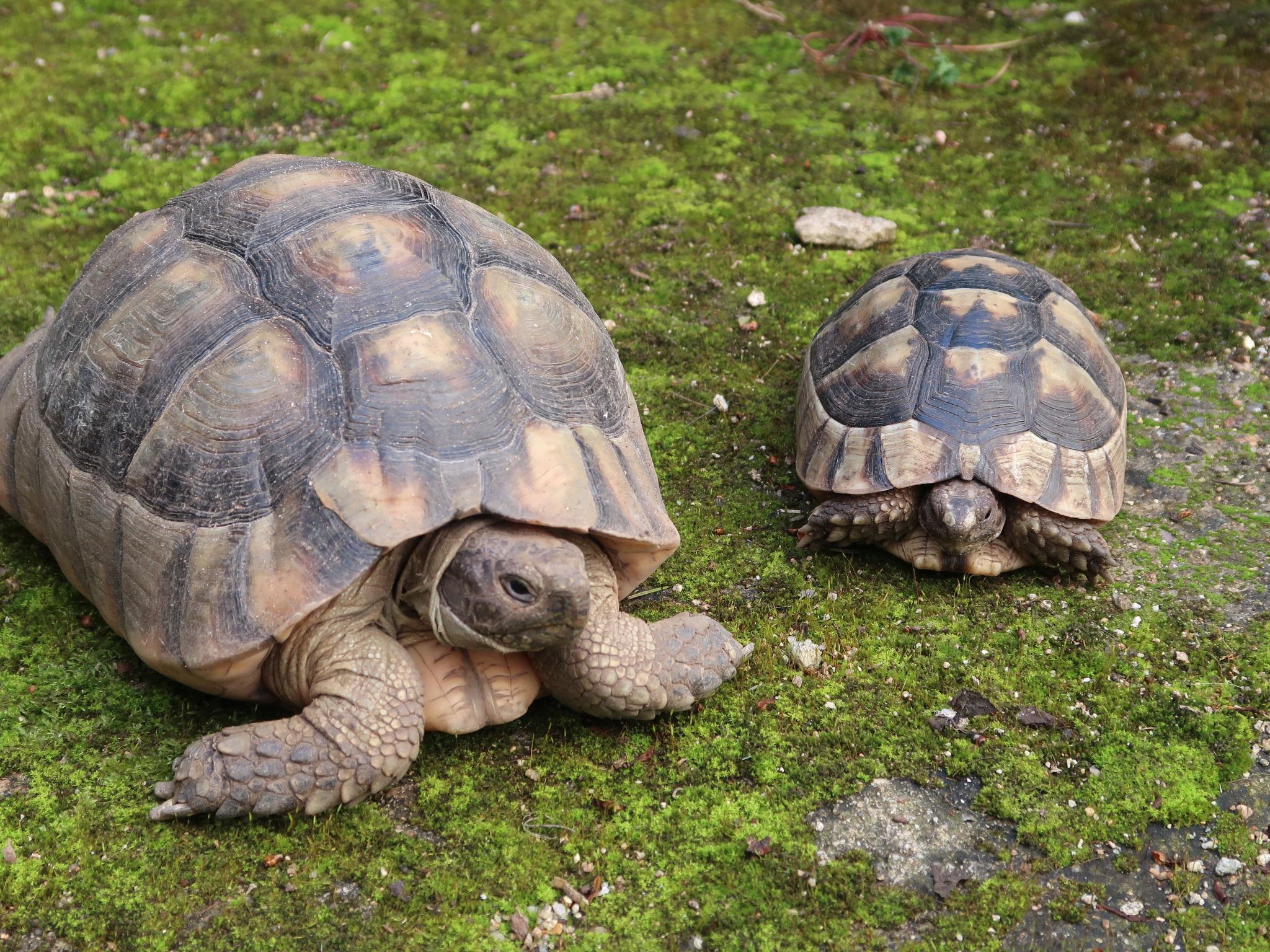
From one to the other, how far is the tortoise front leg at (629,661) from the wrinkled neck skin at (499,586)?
0.40ft

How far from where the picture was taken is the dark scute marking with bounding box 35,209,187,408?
324cm

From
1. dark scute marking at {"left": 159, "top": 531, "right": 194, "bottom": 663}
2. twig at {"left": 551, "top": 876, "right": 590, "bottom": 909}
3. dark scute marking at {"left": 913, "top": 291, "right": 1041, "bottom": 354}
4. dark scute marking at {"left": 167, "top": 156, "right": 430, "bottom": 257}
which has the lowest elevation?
twig at {"left": 551, "top": 876, "right": 590, "bottom": 909}

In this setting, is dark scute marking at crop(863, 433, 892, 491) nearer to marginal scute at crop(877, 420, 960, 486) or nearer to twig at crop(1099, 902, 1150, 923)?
marginal scute at crop(877, 420, 960, 486)

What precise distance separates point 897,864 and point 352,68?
5676mm

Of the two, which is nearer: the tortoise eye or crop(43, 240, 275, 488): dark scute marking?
the tortoise eye

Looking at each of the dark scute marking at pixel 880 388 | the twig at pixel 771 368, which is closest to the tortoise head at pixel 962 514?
the dark scute marking at pixel 880 388

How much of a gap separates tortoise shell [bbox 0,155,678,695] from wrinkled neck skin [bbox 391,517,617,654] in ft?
0.25

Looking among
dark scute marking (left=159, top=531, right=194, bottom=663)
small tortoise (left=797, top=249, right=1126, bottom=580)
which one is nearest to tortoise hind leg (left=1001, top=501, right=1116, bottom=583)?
small tortoise (left=797, top=249, right=1126, bottom=580)

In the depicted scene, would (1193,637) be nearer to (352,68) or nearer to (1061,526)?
(1061,526)

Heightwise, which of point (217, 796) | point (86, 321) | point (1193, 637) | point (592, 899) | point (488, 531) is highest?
point (86, 321)

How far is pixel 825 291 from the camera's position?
5.18 metres

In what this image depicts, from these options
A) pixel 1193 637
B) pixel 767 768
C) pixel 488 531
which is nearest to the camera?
pixel 488 531

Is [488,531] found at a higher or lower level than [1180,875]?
higher

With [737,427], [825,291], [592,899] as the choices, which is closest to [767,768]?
[592,899]
